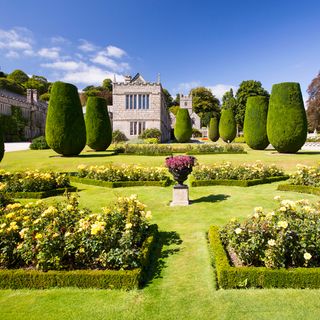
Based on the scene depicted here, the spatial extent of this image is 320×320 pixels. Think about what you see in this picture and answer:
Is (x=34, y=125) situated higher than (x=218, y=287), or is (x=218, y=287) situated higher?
(x=34, y=125)

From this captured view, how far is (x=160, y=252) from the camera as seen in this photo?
6125mm

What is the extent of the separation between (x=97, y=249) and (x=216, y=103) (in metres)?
88.9

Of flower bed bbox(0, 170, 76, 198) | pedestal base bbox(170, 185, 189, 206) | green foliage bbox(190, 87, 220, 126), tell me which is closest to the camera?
pedestal base bbox(170, 185, 189, 206)

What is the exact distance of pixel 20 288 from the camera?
4840mm

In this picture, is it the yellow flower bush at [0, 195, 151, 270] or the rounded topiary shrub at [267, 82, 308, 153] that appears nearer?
the yellow flower bush at [0, 195, 151, 270]

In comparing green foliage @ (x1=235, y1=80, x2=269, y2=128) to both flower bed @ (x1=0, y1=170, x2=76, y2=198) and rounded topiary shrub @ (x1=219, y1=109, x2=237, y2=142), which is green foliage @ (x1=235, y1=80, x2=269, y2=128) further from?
flower bed @ (x1=0, y1=170, x2=76, y2=198)

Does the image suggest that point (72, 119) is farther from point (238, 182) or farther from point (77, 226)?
point (77, 226)

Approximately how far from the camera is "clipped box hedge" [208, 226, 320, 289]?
14.9 ft

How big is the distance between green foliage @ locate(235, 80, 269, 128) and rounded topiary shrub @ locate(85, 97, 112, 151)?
3899cm

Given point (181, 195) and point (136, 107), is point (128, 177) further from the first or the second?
point (136, 107)

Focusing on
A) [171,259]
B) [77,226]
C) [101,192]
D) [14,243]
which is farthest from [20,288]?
[101,192]

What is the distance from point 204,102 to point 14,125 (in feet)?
181

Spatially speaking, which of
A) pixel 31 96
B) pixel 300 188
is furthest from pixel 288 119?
pixel 31 96

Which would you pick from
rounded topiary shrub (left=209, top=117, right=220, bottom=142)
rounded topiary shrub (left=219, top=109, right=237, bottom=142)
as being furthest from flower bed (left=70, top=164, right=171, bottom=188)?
rounded topiary shrub (left=209, top=117, right=220, bottom=142)
